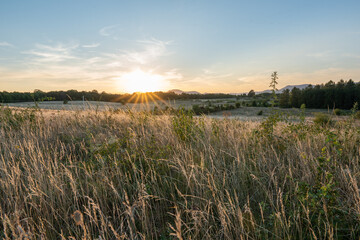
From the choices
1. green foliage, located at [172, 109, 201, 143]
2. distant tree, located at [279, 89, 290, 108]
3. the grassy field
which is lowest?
the grassy field

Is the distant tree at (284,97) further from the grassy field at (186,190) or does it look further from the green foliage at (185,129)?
the green foliage at (185,129)

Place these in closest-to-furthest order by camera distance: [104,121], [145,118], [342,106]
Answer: [145,118], [104,121], [342,106]

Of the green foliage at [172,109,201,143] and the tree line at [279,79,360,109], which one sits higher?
the tree line at [279,79,360,109]

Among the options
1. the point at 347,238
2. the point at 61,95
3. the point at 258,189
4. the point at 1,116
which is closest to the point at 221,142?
the point at 258,189

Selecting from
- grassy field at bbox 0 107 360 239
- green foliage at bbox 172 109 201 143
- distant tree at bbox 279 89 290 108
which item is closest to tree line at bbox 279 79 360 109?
distant tree at bbox 279 89 290 108

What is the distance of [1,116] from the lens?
6.03m

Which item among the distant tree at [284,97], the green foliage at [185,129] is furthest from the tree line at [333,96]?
the green foliage at [185,129]

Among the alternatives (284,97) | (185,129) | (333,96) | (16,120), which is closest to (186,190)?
(185,129)

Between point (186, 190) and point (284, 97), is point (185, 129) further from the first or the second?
point (284, 97)

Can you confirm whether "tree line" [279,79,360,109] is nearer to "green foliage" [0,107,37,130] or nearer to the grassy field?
the grassy field

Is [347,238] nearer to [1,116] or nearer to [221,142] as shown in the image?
[221,142]

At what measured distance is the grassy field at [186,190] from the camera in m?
1.78

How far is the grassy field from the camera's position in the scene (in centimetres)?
178

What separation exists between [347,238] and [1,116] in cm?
833
